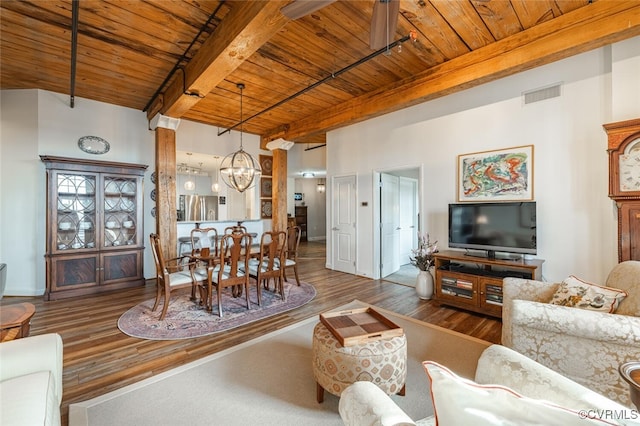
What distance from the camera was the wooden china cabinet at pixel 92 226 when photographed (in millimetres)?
4121

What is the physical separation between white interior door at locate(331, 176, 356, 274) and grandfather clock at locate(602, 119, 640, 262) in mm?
3677

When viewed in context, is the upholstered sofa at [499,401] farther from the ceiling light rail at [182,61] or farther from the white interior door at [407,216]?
the white interior door at [407,216]

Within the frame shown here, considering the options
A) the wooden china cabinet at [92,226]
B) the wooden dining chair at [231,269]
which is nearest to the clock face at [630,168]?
the wooden dining chair at [231,269]

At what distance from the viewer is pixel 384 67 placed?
3650 mm

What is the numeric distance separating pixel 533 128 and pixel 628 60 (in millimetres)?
936

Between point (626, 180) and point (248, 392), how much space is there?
4.04m

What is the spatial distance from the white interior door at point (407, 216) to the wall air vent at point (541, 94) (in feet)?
9.41

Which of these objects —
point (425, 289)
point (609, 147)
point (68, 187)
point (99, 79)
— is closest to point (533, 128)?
point (609, 147)

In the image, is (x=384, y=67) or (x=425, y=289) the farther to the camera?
(x=425, y=289)

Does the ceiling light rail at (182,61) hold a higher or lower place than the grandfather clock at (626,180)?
higher

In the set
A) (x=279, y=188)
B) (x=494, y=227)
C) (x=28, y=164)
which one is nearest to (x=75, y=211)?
(x=28, y=164)

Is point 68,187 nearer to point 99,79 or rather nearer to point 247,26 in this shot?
point 99,79

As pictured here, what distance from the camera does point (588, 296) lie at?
6.47ft

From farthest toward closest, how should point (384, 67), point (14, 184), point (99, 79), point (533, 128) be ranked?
point (14, 184), point (99, 79), point (384, 67), point (533, 128)
